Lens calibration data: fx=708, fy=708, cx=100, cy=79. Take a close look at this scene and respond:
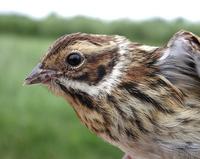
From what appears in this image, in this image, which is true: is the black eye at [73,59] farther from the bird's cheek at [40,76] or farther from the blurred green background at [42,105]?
the blurred green background at [42,105]

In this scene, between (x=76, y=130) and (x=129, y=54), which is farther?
(x=76, y=130)

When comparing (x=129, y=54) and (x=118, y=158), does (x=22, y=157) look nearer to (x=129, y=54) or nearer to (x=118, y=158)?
(x=118, y=158)

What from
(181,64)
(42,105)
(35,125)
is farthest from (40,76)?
(42,105)

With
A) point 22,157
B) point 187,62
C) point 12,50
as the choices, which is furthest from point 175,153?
point 12,50

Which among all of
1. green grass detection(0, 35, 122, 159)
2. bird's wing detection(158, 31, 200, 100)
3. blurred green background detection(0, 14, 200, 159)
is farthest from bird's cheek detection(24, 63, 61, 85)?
green grass detection(0, 35, 122, 159)

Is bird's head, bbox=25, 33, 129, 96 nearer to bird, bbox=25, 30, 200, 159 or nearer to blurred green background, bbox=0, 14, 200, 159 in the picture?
bird, bbox=25, 30, 200, 159

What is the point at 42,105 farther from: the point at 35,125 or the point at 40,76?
the point at 40,76

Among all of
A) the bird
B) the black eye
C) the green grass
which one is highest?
the black eye
